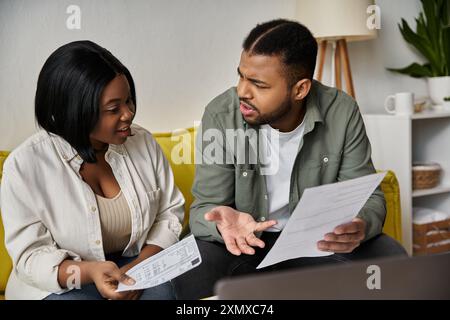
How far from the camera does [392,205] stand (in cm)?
183

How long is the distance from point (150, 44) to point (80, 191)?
814 millimetres

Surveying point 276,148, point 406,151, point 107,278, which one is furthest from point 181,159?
point 406,151

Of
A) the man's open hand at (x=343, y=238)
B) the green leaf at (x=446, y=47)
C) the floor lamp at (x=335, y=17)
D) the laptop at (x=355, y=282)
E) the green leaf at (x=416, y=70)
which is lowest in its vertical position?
the man's open hand at (x=343, y=238)

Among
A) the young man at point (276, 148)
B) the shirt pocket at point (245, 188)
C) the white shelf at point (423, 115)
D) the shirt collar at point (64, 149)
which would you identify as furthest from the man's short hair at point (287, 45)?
the white shelf at point (423, 115)

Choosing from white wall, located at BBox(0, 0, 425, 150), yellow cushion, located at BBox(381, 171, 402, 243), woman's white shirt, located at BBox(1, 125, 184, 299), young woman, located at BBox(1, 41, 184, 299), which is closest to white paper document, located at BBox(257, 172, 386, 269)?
young woman, located at BBox(1, 41, 184, 299)

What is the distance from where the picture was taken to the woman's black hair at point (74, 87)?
3.66ft

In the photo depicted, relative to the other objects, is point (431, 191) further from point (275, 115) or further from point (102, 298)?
point (102, 298)

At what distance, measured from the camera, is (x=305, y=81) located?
4.44ft

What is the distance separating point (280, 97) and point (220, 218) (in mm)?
386

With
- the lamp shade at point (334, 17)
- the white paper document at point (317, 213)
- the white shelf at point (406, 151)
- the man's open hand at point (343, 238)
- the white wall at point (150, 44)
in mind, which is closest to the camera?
the white paper document at point (317, 213)

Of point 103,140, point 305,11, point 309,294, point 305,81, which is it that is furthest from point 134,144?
point 305,11

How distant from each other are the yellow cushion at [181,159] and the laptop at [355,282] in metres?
1.10

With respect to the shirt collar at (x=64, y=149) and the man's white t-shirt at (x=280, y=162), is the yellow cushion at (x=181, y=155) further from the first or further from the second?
the shirt collar at (x=64, y=149)
